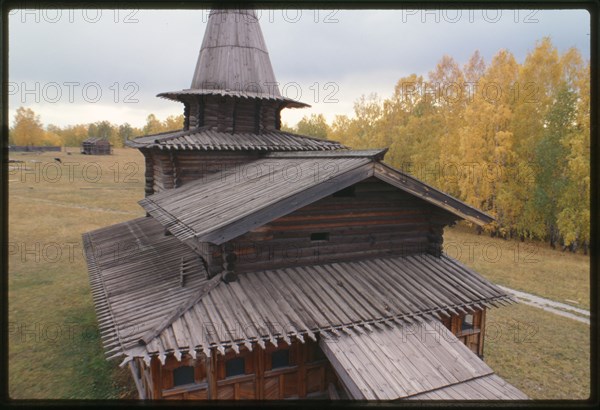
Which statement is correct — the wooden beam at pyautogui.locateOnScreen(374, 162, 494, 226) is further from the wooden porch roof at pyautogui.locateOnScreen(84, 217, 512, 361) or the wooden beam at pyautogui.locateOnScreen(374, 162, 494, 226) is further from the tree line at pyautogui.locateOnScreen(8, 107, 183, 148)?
the tree line at pyautogui.locateOnScreen(8, 107, 183, 148)

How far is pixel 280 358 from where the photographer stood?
26.0ft

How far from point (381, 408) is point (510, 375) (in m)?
6.80

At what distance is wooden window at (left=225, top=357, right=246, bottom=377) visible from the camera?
7504 mm

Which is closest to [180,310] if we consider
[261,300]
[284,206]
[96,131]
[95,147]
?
[261,300]

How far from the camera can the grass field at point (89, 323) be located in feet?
32.6

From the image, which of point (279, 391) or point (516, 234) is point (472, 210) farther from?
point (516, 234)

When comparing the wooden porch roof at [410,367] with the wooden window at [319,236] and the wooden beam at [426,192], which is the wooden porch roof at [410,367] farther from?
the wooden beam at [426,192]

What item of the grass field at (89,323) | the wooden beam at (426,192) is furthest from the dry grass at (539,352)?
the wooden beam at (426,192)

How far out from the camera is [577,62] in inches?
927

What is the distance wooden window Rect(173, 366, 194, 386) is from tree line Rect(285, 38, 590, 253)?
19.8m

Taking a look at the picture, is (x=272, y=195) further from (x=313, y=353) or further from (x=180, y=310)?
(x=313, y=353)

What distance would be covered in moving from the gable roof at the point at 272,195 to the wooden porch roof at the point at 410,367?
257 centimetres

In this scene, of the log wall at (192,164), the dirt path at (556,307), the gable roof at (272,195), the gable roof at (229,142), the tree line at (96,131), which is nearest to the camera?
the gable roof at (272,195)

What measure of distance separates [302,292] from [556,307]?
13.2 meters
